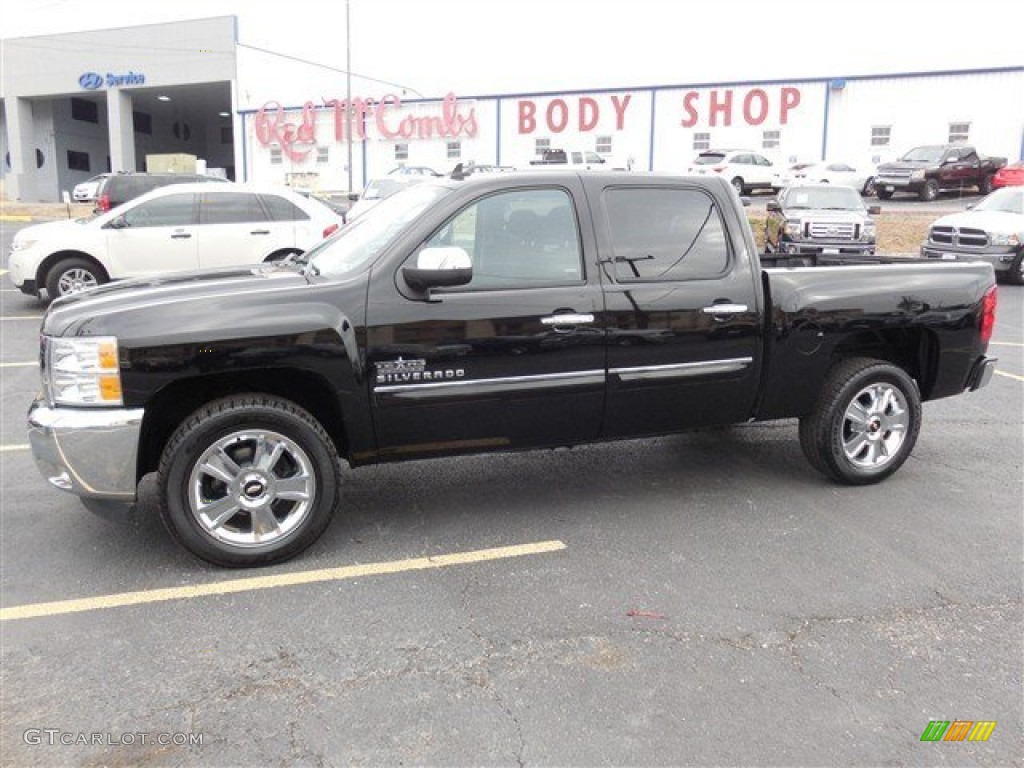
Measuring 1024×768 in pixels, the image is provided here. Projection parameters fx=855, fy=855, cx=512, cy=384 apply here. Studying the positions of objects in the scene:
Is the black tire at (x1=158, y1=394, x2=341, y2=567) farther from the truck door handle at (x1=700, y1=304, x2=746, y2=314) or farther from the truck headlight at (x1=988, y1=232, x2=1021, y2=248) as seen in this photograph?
the truck headlight at (x1=988, y1=232, x2=1021, y2=248)

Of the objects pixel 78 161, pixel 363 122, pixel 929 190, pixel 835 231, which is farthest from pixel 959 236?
pixel 78 161

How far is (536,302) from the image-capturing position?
4371mm

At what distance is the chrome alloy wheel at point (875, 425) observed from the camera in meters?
5.22

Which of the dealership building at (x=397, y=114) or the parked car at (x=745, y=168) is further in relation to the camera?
the dealership building at (x=397, y=114)

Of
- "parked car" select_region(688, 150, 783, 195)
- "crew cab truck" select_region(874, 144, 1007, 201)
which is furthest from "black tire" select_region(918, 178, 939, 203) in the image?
"parked car" select_region(688, 150, 783, 195)

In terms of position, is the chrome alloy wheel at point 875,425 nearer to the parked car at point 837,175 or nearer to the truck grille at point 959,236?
the truck grille at point 959,236

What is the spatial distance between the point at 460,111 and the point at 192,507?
132 ft

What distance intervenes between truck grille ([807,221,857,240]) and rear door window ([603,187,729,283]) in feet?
42.1

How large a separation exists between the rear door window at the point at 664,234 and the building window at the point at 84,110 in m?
59.2

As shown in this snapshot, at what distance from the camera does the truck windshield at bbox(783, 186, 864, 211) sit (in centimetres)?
1738


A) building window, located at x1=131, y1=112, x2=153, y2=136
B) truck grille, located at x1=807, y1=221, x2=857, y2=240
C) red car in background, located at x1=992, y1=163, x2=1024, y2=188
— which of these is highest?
building window, located at x1=131, y1=112, x2=153, y2=136

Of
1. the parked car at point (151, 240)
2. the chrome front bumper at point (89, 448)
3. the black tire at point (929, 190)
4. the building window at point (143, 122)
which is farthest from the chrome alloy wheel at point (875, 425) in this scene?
the building window at point (143, 122)

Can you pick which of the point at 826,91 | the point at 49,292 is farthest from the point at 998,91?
the point at 49,292

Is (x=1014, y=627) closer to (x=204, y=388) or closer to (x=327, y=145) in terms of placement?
(x=204, y=388)
